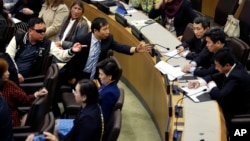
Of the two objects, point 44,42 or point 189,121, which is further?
point 44,42

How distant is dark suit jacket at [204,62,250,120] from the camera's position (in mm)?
3924

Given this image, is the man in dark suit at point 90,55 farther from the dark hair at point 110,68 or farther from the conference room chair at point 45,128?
the conference room chair at point 45,128

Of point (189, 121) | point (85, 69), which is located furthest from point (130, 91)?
point (189, 121)

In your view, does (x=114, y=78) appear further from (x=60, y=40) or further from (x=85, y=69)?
(x=60, y=40)

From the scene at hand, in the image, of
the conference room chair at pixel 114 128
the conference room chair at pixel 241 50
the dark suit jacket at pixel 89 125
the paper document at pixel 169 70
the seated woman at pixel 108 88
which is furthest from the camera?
the conference room chair at pixel 241 50

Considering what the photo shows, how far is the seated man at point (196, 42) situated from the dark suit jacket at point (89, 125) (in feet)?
5.93

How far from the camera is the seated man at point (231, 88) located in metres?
3.92

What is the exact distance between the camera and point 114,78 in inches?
158

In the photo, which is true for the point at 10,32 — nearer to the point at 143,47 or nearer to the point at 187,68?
the point at 143,47

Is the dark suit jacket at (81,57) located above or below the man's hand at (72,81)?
above

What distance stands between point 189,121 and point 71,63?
1759 mm

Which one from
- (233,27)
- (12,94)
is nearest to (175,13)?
(233,27)

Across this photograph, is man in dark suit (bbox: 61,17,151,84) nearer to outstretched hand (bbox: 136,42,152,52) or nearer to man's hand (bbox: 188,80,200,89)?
outstretched hand (bbox: 136,42,152,52)

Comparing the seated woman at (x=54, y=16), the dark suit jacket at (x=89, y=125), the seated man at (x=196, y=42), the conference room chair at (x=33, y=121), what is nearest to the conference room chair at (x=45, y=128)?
the conference room chair at (x=33, y=121)
